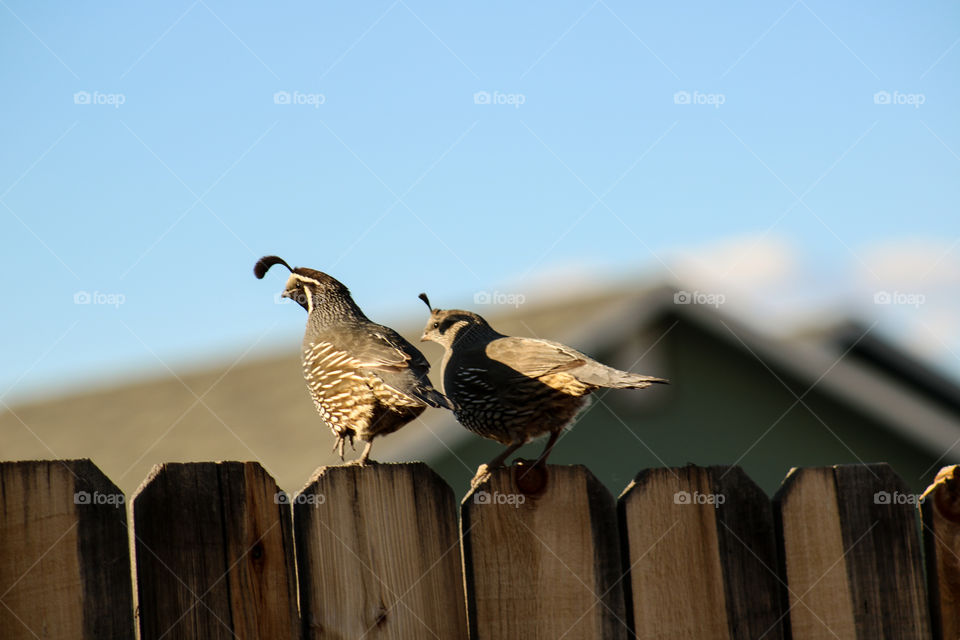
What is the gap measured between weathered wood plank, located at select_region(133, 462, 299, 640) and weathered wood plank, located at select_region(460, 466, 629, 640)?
2.00 ft

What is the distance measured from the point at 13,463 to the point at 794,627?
2.55 metres

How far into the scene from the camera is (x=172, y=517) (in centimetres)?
297

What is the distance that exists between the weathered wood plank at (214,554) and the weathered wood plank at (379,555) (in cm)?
8

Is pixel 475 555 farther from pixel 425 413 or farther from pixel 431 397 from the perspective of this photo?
pixel 425 413

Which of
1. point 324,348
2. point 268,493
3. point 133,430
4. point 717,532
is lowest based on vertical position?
point 717,532

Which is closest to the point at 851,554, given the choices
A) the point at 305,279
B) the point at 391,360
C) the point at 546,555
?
the point at 546,555

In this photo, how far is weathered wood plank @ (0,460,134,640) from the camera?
2.85 m

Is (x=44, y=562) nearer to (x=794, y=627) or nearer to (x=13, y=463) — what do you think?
(x=13, y=463)

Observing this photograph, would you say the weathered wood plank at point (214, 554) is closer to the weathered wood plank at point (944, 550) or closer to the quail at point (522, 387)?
the quail at point (522, 387)

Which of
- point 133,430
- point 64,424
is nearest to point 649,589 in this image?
point 133,430

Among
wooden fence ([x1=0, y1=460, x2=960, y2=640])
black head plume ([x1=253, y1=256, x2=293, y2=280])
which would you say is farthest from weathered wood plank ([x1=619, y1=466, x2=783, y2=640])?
black head plume ([x1=253, y1=256, x2=293, y2=280])

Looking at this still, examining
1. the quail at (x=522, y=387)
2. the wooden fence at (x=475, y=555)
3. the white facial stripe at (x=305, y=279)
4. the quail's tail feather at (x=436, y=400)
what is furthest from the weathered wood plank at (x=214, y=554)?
the white facial stripe at (x=305, y=279)

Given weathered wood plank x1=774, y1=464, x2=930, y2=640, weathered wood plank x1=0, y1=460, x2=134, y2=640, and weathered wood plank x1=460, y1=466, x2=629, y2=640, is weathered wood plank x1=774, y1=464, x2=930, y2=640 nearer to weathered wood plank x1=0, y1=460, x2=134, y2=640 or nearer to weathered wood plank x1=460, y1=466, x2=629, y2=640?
weathered wood plank x1=460, y1=466, x2=629, y2=640

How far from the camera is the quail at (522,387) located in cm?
486
